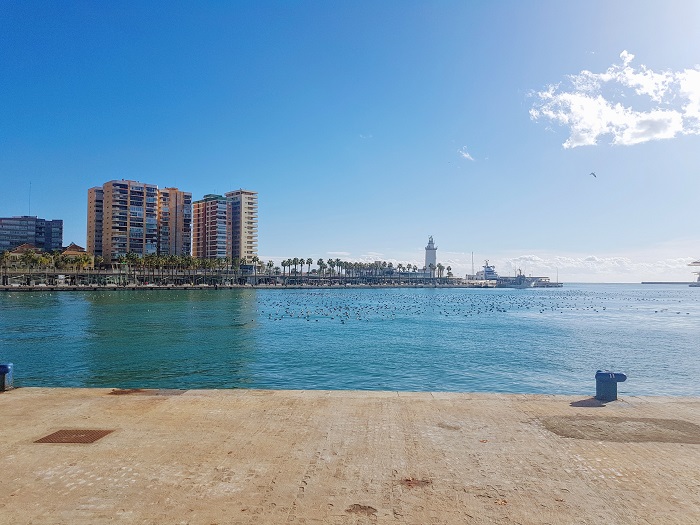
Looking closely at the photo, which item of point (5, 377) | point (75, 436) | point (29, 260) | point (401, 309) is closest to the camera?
point (75, 436)

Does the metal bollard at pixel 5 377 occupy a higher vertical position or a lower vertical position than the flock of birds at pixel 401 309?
higher

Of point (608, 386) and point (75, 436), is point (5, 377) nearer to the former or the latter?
point (75, 436)

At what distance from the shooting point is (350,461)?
8.69 m

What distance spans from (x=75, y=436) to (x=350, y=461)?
5756 mm

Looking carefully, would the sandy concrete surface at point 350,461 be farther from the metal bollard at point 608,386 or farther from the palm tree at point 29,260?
the palm tree at point 29,260

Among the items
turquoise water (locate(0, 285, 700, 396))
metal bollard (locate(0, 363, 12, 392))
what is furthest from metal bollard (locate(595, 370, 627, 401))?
metal bollard (locate(0, 363, 12, 392))

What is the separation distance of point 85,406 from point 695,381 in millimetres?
31419

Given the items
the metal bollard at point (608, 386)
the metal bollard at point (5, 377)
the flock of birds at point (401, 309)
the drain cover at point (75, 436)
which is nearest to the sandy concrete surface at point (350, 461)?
the drain cover at point (75, 436)

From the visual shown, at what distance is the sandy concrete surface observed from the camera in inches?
270

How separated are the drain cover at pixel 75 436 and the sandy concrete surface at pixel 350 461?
199 mm

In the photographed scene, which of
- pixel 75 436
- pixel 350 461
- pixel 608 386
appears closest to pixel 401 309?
pixel 608 386

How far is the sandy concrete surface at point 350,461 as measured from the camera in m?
6.86

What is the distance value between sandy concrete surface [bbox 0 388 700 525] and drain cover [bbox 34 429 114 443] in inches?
7.8

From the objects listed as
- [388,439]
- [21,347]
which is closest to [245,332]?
[21,347]
